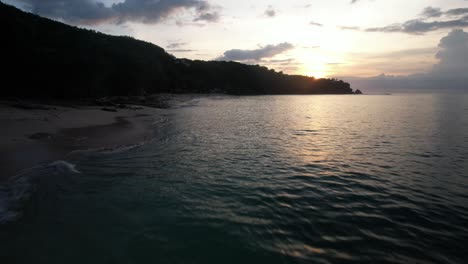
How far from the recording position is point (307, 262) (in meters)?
5.78

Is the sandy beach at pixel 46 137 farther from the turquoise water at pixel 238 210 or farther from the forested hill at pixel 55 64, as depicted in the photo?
the forested hill at pixel 55 64

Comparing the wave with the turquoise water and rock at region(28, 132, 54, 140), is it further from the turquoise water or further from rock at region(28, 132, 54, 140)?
rock at region(28, 132, 54, 140)

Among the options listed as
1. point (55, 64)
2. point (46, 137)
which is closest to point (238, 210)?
point (46, 137)

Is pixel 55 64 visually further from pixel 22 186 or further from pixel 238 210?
pixel 238 210

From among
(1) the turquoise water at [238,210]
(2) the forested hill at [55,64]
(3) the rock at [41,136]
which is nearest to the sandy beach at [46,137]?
(3) the rock at [41,136]

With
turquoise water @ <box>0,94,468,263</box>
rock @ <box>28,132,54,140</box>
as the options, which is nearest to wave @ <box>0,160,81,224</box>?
turquoise water @ <box>0,94,468,263</box>

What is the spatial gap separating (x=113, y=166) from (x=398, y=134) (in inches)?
995

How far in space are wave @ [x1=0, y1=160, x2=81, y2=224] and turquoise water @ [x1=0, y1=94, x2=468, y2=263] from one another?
6cm

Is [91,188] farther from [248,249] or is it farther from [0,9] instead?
[0,9]

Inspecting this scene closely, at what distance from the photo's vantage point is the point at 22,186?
9.03m

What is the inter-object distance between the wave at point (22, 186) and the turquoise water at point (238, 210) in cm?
6

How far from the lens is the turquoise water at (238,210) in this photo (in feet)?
19.9

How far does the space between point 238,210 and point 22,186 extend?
8183 mm

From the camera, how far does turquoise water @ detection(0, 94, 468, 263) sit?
607cm
